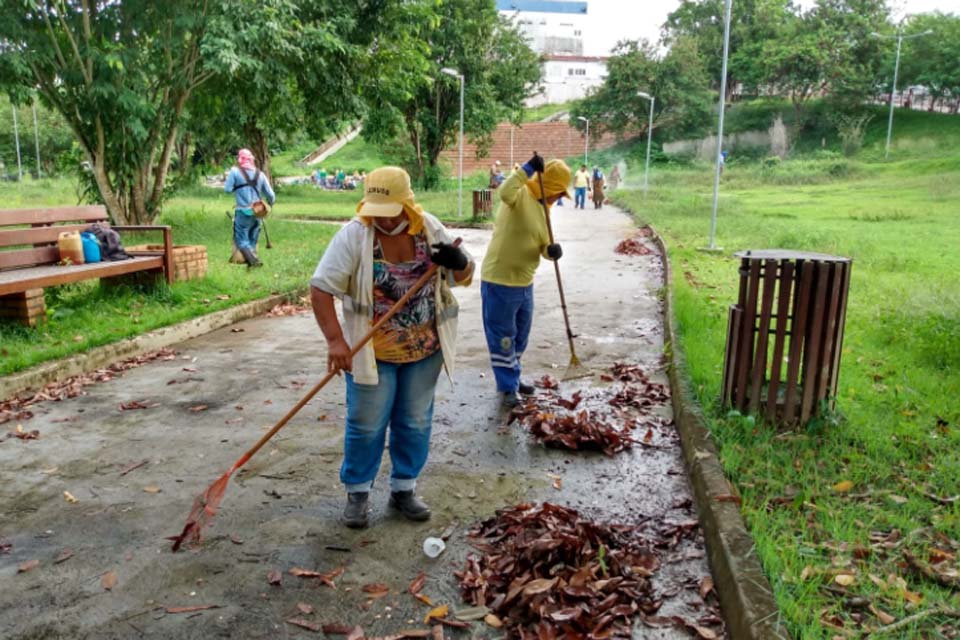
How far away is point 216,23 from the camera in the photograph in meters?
12.4

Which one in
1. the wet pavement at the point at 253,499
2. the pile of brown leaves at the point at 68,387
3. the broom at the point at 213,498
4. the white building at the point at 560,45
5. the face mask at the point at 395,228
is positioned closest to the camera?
the wet pavement at the point at 253,499

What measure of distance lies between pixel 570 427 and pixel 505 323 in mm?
1003

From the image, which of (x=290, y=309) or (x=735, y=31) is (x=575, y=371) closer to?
(x=290, y=309)

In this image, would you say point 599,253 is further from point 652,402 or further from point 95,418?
point 95,418

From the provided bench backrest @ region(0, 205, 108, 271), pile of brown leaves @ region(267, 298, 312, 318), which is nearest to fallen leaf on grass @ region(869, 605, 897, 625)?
pile of brown leaves @ region(267, 298, 312, 318)

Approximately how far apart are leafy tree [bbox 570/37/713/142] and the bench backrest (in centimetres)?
5014

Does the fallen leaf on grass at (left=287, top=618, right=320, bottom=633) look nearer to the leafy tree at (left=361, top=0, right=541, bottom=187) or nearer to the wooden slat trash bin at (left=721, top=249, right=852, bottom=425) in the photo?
the wooden slat trash bin at (left=721, top=249, right=852, bottom=425)

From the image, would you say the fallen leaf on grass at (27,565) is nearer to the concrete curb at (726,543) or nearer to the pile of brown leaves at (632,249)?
the concrete curb at (726,543)

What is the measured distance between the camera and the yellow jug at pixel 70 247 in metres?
8.19

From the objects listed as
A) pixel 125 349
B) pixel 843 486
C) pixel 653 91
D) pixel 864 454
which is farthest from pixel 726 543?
pixel 653 91

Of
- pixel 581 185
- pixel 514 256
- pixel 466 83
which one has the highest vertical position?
pixel 466 83

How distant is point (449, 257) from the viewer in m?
3.74

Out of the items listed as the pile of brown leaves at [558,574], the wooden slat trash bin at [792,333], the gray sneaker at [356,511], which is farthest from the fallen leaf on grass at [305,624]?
the wooden slat trash bin at [792,333]

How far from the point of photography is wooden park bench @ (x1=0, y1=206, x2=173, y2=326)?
716cm
